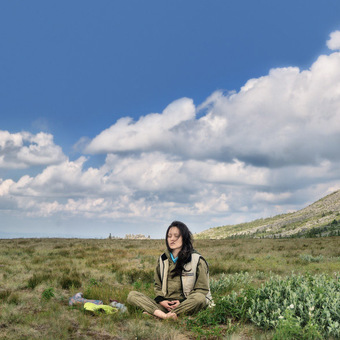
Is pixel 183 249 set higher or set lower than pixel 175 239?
lower

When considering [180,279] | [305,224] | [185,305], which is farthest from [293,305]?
[305,224]

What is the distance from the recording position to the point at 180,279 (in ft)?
20.0

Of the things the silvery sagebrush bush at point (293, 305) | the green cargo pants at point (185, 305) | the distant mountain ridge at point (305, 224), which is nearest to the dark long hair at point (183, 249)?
the green cargo pants at point (185, 305)

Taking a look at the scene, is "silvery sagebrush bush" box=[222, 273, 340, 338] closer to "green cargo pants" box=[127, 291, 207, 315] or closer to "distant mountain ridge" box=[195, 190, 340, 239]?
"green cargo pants" box=[127, 291, 207, 315]

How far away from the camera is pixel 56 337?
201 inches

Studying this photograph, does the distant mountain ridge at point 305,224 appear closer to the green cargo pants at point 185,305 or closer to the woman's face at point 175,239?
the green cargo pants at point 185,305

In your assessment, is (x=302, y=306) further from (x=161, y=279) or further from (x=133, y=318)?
(x=133, y=318)

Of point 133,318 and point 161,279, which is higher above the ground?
point 161,279

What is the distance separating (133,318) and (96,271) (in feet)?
21.6

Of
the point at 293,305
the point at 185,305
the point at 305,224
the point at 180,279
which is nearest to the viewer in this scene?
the point at 293,305

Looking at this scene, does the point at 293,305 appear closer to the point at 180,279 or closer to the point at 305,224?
the point at 180,279

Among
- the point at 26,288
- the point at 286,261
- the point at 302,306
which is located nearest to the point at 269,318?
the point at 302,306

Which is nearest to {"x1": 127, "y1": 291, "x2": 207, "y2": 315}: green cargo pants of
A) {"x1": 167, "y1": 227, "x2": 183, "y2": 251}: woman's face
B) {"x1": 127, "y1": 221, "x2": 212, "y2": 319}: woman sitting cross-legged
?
{"x1": 127, "y1": 221, "x2": 212, "y2": 319}: woman sitting cross-legged

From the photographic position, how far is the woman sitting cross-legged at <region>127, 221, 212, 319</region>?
588cm
